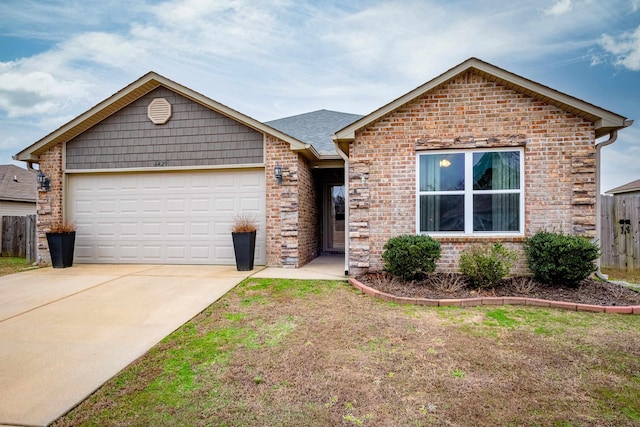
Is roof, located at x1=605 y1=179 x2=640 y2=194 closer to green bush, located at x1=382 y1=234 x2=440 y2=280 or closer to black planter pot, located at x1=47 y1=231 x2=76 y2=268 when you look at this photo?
green bush, located at x1=382 y1=234 x2=440 y2=280

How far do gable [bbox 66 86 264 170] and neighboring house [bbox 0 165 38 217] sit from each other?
8.93m

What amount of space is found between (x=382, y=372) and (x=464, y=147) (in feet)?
16.5

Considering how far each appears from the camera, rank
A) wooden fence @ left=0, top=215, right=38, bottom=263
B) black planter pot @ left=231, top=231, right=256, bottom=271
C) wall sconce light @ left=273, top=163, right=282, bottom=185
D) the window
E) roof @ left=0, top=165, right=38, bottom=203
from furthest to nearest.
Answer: roof @ left=0, top=165, right=38, bottom=203 → wooden fence @ left=0, top=215, right=38, bottom=263 → wall sconce light @ left=273, top=163, right=282, bottom=185 → black planter pot @ left=231, top=231, right=256, bottom=271 → the window

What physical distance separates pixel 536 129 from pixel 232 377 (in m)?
6.76

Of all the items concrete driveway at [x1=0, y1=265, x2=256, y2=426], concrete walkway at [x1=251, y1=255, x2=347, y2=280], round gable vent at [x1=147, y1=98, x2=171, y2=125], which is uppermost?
round gable vent at [x1=147, y1=98, x2=171, y2=125]

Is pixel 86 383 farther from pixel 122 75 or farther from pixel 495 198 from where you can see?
pixel 122 75

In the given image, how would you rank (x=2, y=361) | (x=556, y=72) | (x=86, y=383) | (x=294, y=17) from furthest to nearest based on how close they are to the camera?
(x=556, y=72) < (x=294, y=17) < (x=2, y=361) < (x=86, y=383)

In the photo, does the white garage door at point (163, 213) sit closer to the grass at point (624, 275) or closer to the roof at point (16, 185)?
the grass at point (624, 275)

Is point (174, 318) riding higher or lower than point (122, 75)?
lower

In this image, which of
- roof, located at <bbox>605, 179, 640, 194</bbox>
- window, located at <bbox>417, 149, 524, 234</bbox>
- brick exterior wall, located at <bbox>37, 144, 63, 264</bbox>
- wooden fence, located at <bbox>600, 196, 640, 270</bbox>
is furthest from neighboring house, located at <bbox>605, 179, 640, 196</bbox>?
brick exterior wall, located at <bbox>37, 144, 63, 264</bbox>

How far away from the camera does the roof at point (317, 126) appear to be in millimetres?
Answer: 10041

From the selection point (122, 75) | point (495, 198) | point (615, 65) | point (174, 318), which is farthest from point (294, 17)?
point (615, 65)

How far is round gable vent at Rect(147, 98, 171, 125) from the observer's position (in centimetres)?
829

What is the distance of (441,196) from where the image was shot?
651 cm
